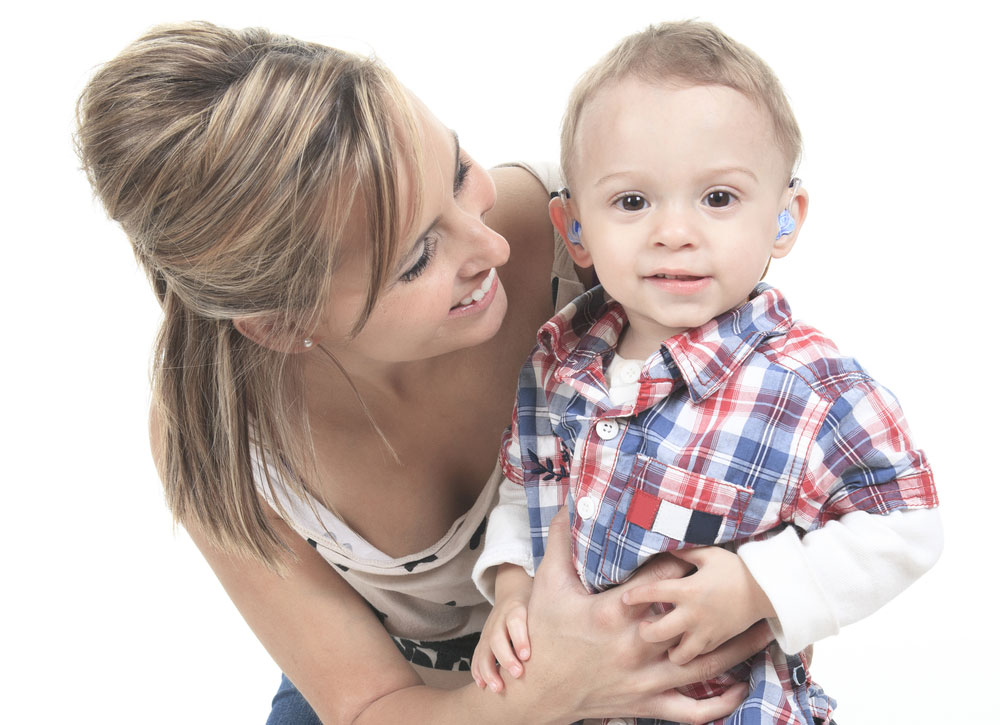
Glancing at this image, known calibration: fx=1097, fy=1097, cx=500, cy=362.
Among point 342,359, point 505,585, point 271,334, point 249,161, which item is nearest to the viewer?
point 249,161

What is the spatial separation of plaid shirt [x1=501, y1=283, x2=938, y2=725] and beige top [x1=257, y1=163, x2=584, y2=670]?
1.11 ft

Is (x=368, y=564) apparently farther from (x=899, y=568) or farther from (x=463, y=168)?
(x=899, y=568)

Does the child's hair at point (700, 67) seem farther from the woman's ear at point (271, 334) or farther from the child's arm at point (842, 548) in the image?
the woman's ear at point (271, 334)

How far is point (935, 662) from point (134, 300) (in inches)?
100

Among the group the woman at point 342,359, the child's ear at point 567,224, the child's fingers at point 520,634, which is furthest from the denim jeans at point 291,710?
the child's ear at point 567,224

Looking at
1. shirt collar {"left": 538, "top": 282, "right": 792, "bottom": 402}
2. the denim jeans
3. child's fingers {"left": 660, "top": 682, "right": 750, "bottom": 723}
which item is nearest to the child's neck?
shirt collar {"left": 538, "top": 282, "right": 792, "bottom": 402}

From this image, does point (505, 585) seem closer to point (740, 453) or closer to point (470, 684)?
point (470, 684)

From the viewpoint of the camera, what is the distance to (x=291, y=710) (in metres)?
2.33

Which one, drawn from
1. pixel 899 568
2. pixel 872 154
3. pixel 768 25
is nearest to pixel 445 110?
pixel 768 25

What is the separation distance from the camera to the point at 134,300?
11.5ft

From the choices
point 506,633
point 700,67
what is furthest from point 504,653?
point 700,67

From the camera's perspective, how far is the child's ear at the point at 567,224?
1620 mm

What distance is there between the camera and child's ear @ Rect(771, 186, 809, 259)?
151 cm

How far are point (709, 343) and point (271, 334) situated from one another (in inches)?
24.2
